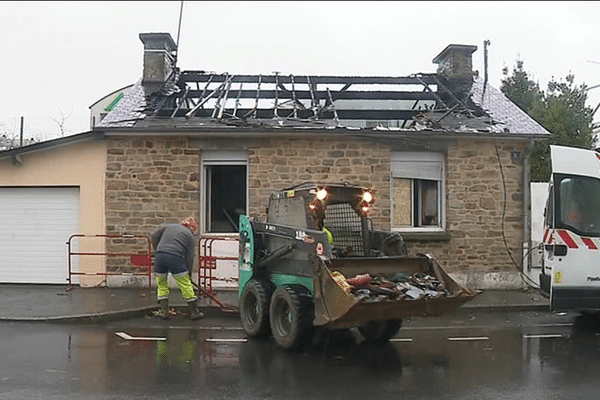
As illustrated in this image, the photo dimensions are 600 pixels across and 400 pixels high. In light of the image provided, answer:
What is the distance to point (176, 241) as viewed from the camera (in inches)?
411

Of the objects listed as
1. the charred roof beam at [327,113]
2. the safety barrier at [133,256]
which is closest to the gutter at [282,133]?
the charred roof beam at [327,113]

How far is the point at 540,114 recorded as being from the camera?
23.3 meters

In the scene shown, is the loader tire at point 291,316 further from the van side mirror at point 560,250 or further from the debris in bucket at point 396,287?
the van side mirror at point 560,250

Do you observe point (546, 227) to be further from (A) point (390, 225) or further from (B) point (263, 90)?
(B) point (263, 90)

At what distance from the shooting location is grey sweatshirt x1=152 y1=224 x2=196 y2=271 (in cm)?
1040

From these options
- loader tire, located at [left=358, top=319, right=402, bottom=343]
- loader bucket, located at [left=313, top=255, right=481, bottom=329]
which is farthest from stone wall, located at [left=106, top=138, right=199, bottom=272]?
loader bucket, located at [left=313, top=255, right=481, bottom=329]

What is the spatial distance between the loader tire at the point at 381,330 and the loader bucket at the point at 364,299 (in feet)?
2.46

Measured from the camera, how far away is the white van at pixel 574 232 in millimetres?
9344

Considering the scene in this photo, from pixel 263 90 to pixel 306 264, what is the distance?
28.7 feet

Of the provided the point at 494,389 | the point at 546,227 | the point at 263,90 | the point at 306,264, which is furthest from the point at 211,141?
the point at 494,389

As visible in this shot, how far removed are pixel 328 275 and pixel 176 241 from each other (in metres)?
3.74

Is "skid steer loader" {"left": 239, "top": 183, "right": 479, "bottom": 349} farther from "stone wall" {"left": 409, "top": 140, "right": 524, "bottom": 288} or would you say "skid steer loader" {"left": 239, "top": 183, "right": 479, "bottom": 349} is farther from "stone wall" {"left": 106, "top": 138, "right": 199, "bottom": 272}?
"stone wall" {"left": 409, "top": 140, "right": 524, "bottom": 288}

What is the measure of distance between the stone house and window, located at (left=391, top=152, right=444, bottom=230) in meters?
0.02

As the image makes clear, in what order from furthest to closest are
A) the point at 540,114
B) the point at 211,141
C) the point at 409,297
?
1. the point at 540,114
2. the point at 211,141
3. the point at 409,297
